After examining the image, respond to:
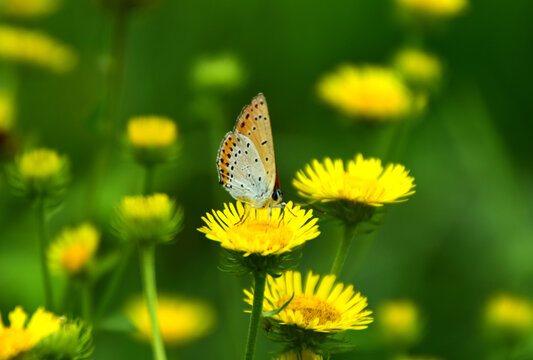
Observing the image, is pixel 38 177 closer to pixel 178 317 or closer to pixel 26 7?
pixel 178 317

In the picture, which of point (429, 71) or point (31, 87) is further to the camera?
point (31, 87)

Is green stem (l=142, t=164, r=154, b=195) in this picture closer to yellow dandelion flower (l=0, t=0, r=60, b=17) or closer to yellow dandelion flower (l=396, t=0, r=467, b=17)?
yellow dandelion flower (l=396, t=0, r=467, b=17)

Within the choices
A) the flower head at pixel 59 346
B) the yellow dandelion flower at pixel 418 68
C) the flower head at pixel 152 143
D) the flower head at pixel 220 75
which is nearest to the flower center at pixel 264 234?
the flower head at pixel 59 346

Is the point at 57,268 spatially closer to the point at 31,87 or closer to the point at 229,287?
the point at 229,287

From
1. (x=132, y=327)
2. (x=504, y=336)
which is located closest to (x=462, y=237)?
(x=504, y=336)

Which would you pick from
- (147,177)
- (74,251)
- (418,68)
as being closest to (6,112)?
(147,177)

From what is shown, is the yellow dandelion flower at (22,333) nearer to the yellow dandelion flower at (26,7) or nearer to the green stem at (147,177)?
the green stem at (147,177)
